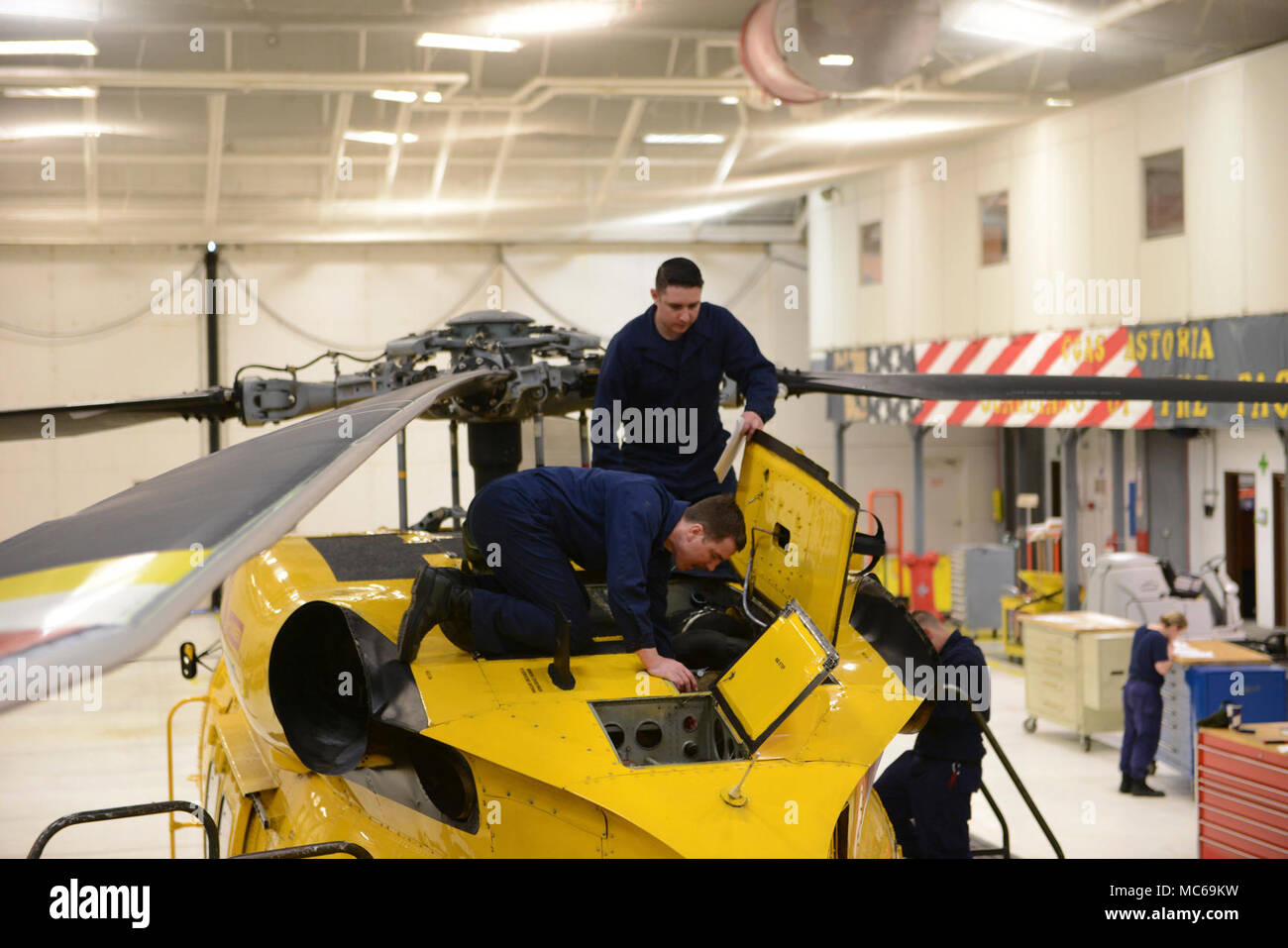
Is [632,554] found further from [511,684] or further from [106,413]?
[106,413]

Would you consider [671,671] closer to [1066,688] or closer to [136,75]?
[1066,688]

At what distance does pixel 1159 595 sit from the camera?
1369 cm

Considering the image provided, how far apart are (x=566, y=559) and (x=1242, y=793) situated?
21.0 ft

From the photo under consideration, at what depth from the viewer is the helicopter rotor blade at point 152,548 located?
1527mm

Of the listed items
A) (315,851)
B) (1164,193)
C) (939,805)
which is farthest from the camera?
(1164,193)

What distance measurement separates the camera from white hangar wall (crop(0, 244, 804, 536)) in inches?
782

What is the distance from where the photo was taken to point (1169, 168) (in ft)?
45.9

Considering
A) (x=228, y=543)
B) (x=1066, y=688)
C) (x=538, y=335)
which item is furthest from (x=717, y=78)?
(x=228, y=543)

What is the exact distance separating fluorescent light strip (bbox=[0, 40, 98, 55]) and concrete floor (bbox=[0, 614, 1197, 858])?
745cm

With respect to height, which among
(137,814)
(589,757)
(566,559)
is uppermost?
(566,559)

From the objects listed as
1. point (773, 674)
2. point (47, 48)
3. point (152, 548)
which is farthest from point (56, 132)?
point (152, 548)

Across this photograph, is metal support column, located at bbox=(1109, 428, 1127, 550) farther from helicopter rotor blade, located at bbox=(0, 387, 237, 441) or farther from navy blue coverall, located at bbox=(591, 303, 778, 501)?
helicopter rotor blade, located at bbox=(0, 387, 237, 441)

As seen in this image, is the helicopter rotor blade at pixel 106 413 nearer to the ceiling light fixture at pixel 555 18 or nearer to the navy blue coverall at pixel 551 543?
the navy blue coverall at pixel 551 543

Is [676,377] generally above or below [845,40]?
below
